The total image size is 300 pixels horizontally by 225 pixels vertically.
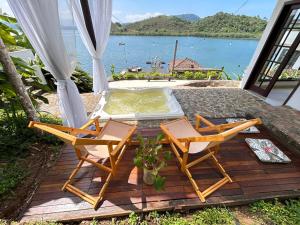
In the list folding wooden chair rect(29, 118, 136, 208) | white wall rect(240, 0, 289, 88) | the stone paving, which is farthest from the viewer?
white wall rect(240, 0, 289, 88)

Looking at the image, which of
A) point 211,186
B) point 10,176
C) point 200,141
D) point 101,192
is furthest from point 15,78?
point 211,186

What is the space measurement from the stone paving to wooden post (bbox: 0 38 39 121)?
102 cm

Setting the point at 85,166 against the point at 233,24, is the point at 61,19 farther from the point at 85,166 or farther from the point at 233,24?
the point at 233,24

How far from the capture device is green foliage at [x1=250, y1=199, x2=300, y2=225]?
1.43 meters

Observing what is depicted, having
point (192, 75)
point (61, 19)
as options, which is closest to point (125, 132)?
point (61, 19)

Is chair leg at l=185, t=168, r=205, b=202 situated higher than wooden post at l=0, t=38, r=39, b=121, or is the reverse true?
wooden post at l=0, t=38, r=39, b=121

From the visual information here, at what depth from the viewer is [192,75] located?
35.8 feet

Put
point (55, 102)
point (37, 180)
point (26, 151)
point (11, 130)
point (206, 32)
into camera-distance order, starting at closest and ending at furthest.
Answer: point (37, 180)
point (26, 151)
point (11, 130)
point (55, 102)
point (206, 32)

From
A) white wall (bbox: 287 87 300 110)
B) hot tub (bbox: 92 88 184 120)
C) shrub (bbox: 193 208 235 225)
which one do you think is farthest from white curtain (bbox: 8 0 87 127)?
white wall (bbox: 287 87 300 110)

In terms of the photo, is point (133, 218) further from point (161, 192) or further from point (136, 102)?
point (136, 102)

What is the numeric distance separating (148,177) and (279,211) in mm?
1236

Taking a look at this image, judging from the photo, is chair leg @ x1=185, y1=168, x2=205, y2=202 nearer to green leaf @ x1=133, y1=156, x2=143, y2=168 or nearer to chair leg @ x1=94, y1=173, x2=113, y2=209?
green leaf @ x1=133, y1=156, x2=143, y2=168

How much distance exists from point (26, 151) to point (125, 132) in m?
1.30

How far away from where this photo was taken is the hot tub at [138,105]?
296cm
